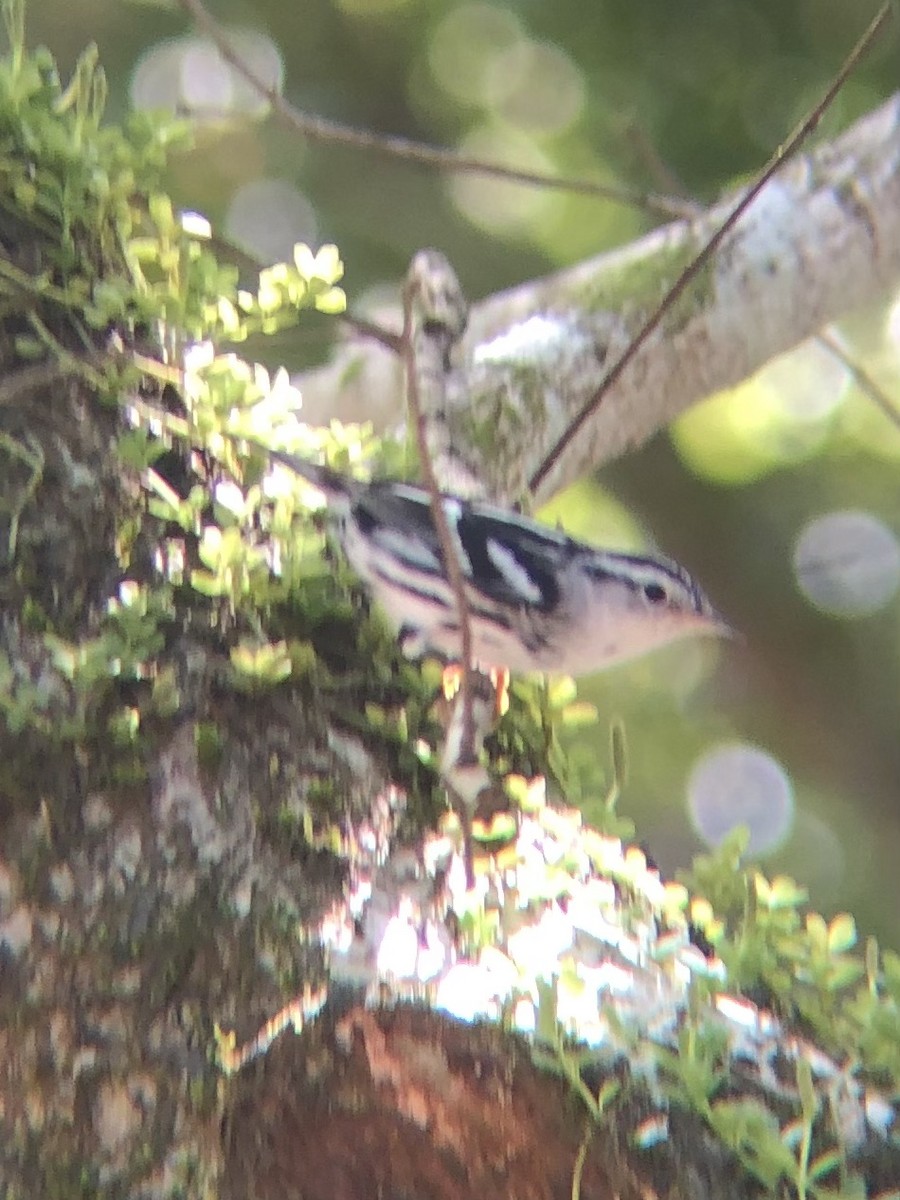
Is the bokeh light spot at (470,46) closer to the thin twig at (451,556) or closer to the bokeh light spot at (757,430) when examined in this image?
the bokeh light spot at (757,430)

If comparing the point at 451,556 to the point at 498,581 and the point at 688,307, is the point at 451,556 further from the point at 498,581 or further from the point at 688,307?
the point at 688,307

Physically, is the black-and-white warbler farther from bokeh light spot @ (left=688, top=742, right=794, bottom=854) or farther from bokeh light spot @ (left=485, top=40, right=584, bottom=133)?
bokeh light spot @ (left=688, top=742, right=794, bottom=854)

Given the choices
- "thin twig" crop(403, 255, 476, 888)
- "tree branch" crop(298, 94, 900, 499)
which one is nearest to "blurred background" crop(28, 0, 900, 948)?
"tree branch" crop(298, 94, 900, 499)

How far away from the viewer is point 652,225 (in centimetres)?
370

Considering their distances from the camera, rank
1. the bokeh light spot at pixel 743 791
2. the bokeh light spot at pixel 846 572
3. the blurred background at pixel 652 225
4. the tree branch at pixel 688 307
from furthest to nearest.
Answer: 1. the bokeh light spot at pixel 743 791
2. the bokeh light spot at pixel 846 572
3. the blurred background at pixel 652 225
4. the tree branch at pixel 688 307

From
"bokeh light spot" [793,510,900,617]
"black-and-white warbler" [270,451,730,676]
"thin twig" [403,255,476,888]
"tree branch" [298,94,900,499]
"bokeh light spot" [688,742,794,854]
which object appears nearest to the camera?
"thin twig" [403,255,476,888]

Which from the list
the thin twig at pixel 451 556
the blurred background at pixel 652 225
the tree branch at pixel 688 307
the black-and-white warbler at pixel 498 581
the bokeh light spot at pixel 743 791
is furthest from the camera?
the bokeh light spot at pixel 743 791

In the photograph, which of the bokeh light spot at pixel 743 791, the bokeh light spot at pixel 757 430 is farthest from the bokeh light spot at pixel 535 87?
the bokeh light spot at pixel 743 791

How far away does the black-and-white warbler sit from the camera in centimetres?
148

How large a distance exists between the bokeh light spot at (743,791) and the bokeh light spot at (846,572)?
56 centimetres

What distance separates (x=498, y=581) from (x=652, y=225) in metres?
2.44

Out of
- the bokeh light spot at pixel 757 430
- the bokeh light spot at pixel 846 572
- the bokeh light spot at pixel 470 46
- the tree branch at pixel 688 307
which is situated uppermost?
the bokeh light spot at pixel 470 46

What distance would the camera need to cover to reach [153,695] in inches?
51.0

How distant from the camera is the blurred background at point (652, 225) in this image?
11.2 ft
